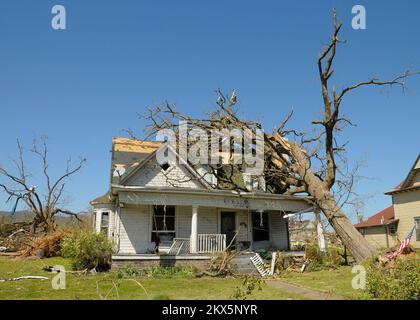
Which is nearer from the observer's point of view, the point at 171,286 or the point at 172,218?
Answer: the point at 171,286

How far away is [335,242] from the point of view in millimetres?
33625

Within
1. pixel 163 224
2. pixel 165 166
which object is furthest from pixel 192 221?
pixel 165 166

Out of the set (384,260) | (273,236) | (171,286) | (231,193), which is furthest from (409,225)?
(171,286)

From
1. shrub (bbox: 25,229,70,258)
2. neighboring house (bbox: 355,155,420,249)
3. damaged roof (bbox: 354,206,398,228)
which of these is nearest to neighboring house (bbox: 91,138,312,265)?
shrub (bbox: 25,229,70,258)

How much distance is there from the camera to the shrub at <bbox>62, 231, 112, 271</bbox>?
14.1 metres

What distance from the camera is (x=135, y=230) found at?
1753 cm

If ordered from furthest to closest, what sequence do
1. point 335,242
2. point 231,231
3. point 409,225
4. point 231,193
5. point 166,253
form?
point 335,242
point 409,225
point 231,231
point 231,193
point 166,253

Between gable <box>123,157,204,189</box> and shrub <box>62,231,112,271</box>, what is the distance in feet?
11.9

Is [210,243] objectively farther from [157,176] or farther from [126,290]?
[126,290]

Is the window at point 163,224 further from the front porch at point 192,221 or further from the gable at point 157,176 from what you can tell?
the gable at point 157,176

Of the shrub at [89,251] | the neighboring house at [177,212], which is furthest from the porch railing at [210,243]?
the shrub at [89,251]

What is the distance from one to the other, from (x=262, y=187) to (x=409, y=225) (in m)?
16.9

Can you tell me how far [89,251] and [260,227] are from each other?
397 inches

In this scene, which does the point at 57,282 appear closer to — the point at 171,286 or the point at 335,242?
the point at 171,286
